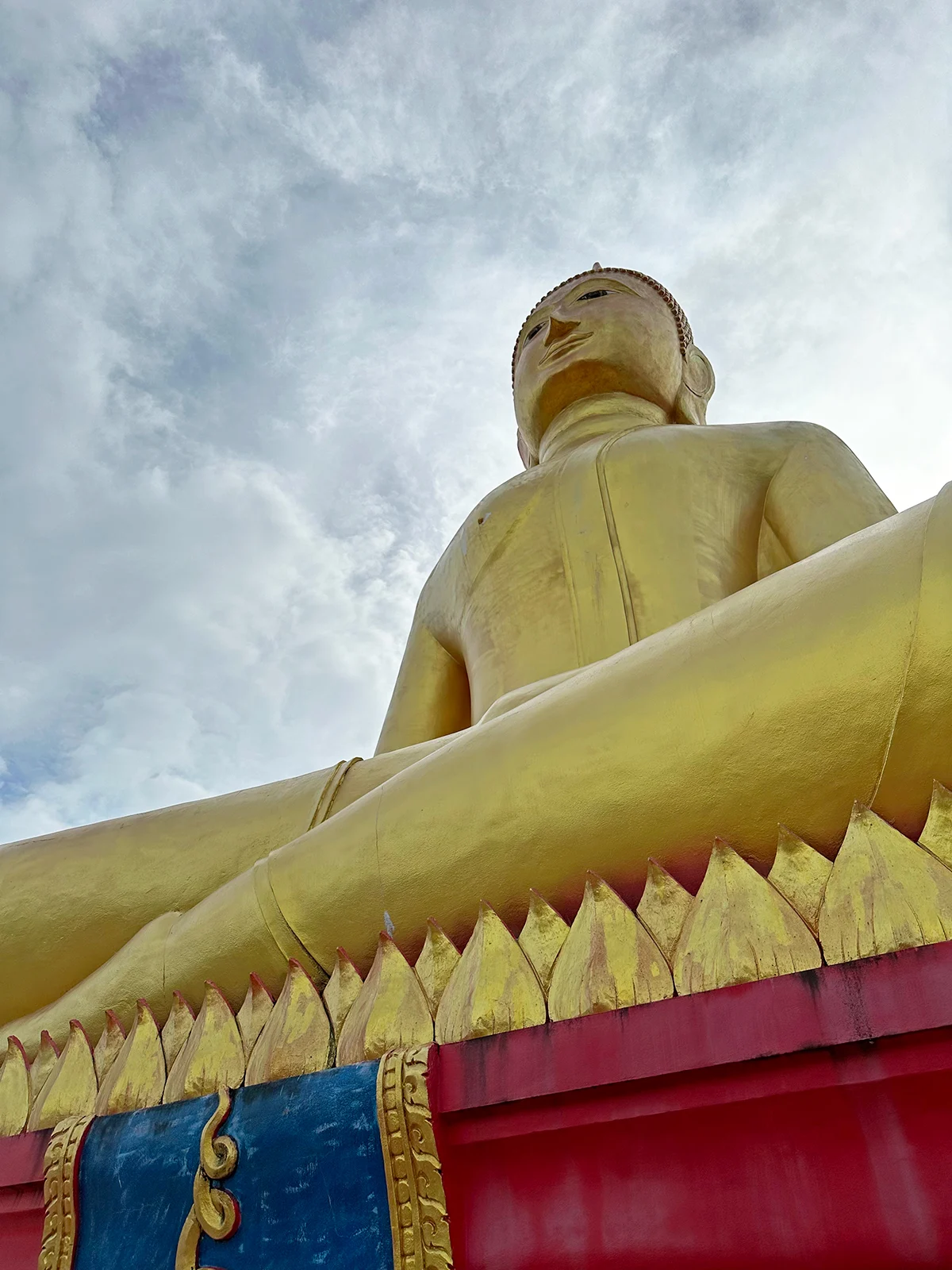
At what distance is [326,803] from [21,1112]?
99cm

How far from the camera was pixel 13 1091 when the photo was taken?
2352 mm

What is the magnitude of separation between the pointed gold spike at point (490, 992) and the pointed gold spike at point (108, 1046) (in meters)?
0.83

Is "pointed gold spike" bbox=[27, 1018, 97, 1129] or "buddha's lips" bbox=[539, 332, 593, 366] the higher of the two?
"buddha's lips" bbox=[539, 332, 593, 366]


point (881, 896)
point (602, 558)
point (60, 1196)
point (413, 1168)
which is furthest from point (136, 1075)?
point (602, 558)

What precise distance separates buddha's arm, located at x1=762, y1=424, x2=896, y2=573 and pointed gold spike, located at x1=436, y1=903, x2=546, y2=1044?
2.11 meters

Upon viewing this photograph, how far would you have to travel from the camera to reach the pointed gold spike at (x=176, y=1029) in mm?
2154

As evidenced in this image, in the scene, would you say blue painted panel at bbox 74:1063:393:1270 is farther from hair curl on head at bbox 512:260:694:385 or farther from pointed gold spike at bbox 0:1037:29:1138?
hair curl on head at bbox 512:260:694:385

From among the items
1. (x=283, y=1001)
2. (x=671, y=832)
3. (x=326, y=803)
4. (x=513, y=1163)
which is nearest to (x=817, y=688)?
(x=671, y=832)

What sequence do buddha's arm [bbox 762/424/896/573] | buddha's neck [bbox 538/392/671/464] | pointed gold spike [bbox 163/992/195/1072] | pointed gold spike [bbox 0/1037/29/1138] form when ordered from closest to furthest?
pointed gold spike [bbox 163/992/195/1072] → pointed gold spike [bbox 0/1037/29/1138] → buddha's arm [bbox 762/424/896/573] → buddha's neck [bbox 538/392/671/464]

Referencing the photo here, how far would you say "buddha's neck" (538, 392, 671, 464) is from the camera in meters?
4.47

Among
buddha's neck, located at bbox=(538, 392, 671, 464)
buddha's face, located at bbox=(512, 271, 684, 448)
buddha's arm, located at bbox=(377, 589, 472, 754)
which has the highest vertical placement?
buddha's face, located at bbox=(512, 271, 684, 448)

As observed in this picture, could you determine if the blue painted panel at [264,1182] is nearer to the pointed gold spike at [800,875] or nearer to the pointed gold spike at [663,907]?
the pointed gold spike at [663,907]

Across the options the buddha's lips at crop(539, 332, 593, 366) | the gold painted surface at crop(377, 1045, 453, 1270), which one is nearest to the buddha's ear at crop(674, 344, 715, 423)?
the buddha's lips at crop(539, 332, 593, 366)

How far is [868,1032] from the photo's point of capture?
4.61ft
